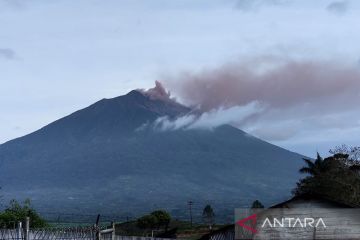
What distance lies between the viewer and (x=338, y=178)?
66375 mm

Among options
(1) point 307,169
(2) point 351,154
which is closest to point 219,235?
(2) point 351,154

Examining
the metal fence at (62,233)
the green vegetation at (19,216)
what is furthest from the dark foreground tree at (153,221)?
the metal fence at (62,233)

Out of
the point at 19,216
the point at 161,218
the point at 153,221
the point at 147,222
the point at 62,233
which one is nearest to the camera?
the point at 62,233

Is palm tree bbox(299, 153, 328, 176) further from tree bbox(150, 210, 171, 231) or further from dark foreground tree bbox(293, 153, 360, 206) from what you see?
tree bbox(150, 210, 171, 231)

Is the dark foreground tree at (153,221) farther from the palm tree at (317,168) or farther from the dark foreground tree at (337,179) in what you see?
the dark foreground tree at (337,179)

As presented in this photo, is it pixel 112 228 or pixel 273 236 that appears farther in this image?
pixel 112 228

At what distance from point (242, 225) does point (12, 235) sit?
8.93 meters

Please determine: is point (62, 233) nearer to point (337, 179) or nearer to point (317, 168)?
point (337, 179)

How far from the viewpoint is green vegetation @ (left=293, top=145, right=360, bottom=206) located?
206ft

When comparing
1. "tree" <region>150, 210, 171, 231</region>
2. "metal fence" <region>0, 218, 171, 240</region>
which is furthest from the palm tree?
"metal fence" <region>0, 218, 171, 240</region>

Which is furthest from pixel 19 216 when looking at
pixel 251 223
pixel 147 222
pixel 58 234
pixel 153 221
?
pixel 251 223

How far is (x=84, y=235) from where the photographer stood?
29.0 metres

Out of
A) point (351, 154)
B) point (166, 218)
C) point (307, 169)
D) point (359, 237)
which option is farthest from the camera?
point (166, 218)

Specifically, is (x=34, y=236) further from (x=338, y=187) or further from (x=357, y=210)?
(x=338, y=187)
